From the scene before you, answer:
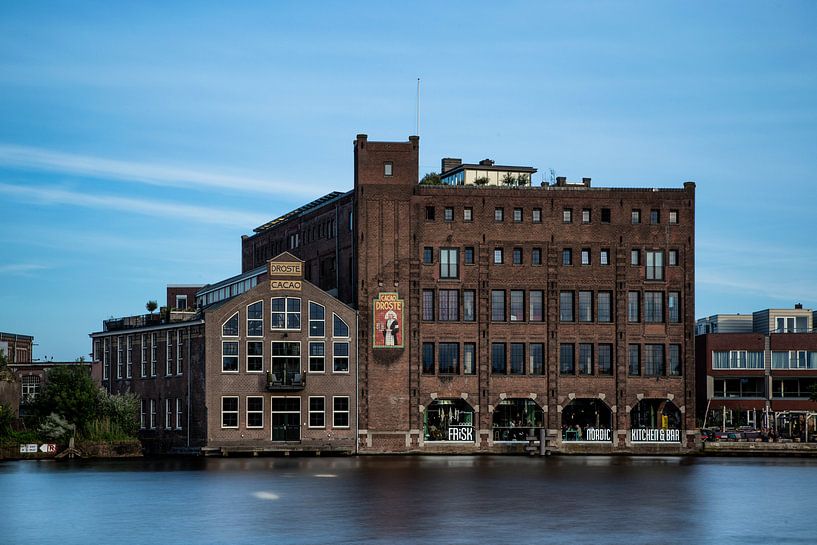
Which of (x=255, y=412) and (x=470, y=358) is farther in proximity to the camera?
(x=470, y=358)

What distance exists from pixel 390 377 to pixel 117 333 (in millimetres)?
28352

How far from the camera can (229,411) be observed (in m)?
109

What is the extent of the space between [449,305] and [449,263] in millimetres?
3579

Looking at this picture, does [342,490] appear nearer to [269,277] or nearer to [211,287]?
[269,277]

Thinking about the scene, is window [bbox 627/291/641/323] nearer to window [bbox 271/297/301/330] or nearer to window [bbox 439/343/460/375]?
window [bbox 439/343/460/375]

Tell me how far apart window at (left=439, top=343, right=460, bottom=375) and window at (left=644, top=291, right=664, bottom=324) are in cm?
1686

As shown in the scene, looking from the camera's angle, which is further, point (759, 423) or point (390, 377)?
point (759, 423)

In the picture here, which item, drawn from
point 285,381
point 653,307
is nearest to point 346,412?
point 285,381

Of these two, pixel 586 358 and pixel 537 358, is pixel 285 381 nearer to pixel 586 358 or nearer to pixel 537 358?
pixel 537 358

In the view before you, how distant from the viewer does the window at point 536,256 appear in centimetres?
11562

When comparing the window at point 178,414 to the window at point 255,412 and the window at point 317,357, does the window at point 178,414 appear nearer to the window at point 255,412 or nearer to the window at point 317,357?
the window at point 255,412

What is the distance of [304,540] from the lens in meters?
51.5

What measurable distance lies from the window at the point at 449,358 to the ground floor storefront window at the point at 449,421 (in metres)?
2.56

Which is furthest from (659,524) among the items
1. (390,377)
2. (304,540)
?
(390,377)
